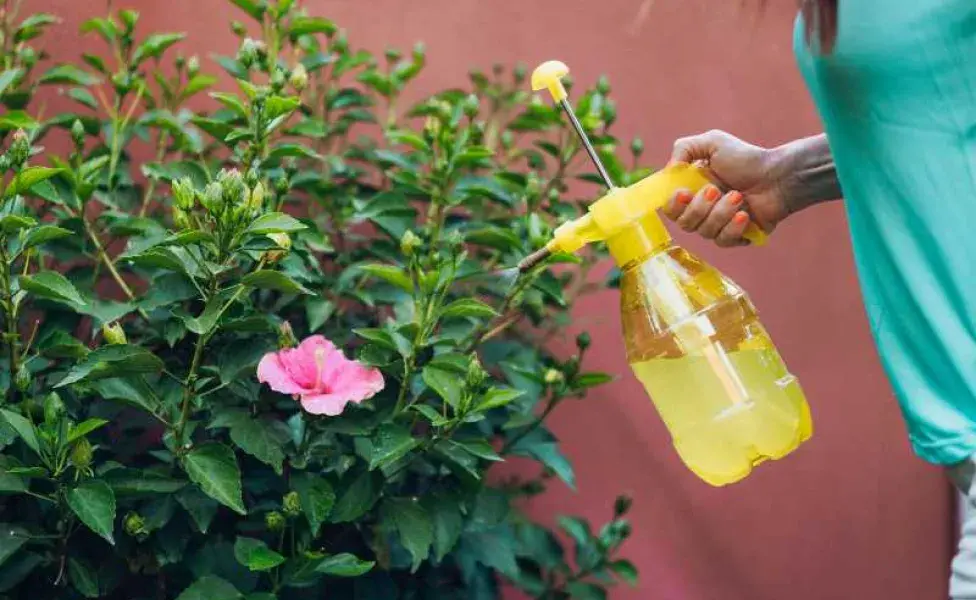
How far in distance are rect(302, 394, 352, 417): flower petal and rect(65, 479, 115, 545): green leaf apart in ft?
0.80

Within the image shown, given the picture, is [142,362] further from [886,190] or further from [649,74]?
[649,74]

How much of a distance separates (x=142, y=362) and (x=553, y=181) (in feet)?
2.66

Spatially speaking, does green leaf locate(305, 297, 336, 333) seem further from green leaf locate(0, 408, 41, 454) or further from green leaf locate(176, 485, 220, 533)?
green leaf locate(0, 408, 41, 454)

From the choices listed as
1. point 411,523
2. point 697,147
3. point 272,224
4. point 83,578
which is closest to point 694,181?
point 697,147

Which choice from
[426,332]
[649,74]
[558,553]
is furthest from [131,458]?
[649,74]

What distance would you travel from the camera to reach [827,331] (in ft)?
7.13

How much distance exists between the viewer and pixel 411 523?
1517 mm

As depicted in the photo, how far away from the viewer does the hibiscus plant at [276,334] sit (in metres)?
1.41

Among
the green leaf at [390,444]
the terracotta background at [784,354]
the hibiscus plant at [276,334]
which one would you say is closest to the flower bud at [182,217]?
the hibiscus plant at [276,334]

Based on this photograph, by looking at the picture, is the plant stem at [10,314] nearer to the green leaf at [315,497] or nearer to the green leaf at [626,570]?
the green leaf at [315,497]

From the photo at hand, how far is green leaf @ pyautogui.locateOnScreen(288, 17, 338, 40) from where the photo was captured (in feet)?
5.95

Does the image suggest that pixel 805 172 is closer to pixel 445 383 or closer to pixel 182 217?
pixel 445 383

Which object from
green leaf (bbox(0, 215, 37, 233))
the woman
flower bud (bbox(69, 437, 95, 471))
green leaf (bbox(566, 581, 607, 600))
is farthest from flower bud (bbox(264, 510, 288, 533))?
the woman

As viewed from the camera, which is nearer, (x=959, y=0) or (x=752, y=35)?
(x=959, y=0)
